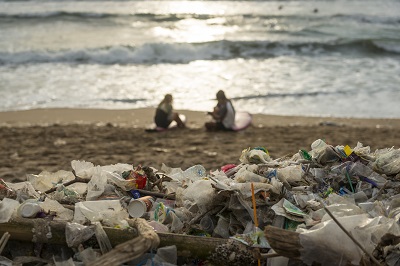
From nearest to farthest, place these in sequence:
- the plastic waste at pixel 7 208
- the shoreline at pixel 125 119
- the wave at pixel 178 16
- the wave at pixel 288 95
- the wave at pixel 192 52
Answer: the plastic waste at pixel 7 208, the shoreline at pixel 125 119, the wave at pixel 288 95, the wave at pixel 192 52, the wave at pixel 178 16

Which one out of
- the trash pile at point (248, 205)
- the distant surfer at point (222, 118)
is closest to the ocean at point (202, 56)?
the distant surfer at point (222, 118)

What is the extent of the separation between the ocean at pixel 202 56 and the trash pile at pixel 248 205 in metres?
7.91

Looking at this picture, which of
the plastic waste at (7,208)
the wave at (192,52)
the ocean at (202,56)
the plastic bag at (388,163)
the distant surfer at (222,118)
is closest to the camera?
the plastic waste at (7,208)

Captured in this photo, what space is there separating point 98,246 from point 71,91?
1053 centimetres

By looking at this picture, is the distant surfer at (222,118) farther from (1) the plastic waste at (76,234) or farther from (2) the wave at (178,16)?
(2) the wave at (178,16)

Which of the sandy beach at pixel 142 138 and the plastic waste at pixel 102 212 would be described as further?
the sandy beach at pixel 142 138

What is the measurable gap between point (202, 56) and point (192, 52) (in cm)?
49

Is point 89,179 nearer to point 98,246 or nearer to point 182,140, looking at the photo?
point 98,246

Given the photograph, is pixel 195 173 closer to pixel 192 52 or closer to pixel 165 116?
pixel 165 116

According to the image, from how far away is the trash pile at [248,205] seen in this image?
3.48 metres

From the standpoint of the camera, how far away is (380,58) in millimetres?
19156

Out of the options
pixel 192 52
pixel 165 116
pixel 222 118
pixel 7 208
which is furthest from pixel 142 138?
pixel 192 52

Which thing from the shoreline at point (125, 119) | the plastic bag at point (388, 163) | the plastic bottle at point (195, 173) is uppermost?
the plastic bag at point (388, 163)

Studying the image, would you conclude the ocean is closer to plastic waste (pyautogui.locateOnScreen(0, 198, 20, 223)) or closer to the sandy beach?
the sandy beach
